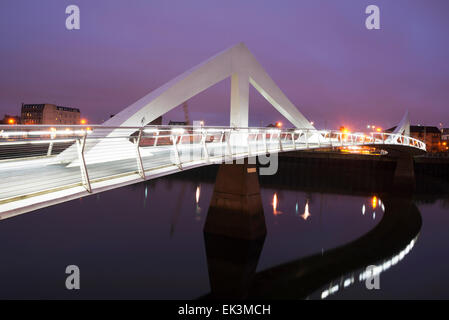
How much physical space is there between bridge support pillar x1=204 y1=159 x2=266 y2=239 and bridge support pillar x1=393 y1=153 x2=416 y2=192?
75.7ft

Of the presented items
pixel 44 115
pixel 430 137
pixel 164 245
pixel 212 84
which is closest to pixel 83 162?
pixel 212 84

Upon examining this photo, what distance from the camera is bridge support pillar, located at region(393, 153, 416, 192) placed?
30297 mm

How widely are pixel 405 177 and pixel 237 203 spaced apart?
2537 cm

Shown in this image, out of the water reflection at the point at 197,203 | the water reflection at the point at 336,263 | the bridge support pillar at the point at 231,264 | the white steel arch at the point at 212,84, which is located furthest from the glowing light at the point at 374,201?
the bridge support pillar at the point at 231,264

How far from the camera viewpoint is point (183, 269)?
37.9ft

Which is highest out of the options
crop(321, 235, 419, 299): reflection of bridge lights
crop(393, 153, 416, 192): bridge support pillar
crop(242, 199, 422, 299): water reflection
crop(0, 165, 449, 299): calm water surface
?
crop(393, 153, 416, 192): bridge support pillar

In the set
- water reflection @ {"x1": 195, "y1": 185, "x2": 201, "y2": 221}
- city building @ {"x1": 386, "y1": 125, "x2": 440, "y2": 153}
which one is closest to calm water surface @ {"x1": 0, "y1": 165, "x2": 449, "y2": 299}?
water reflection @ {"x1": 195, "y1": 185, "x2": 201, "y2": 221}

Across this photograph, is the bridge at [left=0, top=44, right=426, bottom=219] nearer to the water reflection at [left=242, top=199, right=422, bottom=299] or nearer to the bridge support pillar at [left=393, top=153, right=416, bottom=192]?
the water reflection at [left=242, top=199, right=422, bottom=299]

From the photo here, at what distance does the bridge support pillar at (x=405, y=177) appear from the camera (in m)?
30.3

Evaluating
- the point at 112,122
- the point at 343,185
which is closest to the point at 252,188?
the point at 112,122

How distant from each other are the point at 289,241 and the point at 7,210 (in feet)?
→ 41.9

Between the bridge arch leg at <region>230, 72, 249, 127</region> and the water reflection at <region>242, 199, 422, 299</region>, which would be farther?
the bridge arch leg at <region>230, 72, 249, 127</region>

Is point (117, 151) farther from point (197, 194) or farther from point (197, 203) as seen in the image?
point (197, 194)

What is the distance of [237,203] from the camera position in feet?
41.9
